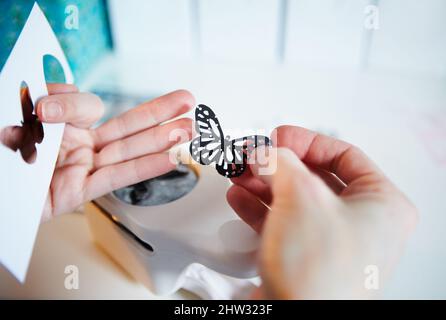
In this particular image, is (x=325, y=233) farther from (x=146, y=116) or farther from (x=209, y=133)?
(x=146, y=116)

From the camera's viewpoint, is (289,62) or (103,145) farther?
(289,62)

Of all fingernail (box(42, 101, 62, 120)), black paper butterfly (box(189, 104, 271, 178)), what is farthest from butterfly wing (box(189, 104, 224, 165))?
fingernail (box(42, 101, 62, 120))

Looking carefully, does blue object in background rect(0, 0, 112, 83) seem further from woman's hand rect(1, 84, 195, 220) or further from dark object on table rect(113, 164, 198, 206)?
dark object on table rect(113, 164, 198, 206)

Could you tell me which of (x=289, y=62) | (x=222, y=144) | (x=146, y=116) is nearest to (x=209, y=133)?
(x=222, y=144)

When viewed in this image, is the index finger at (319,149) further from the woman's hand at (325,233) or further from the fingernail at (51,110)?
the fingernail at (51,110)

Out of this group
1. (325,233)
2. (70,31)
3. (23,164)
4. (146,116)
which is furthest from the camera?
(70,31)
